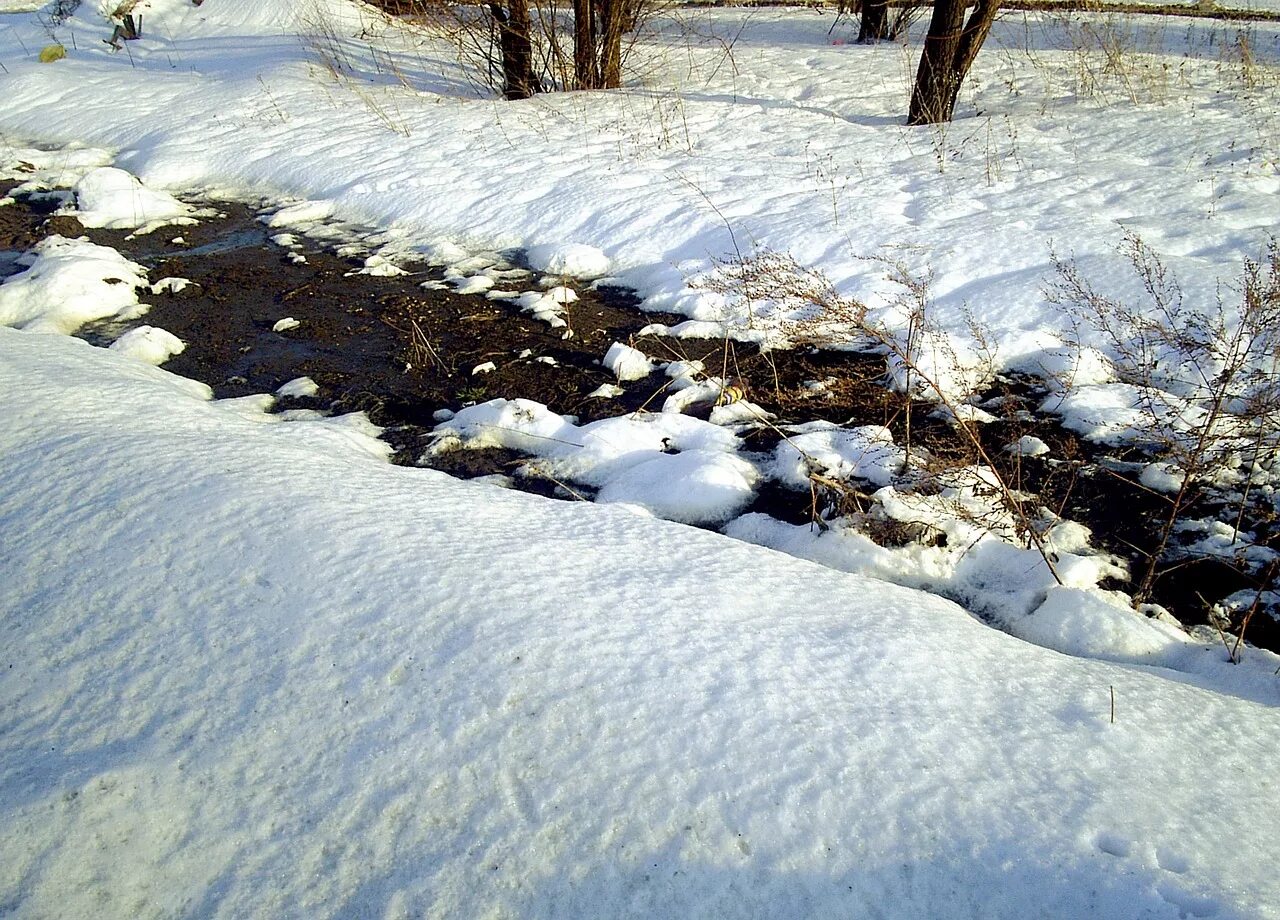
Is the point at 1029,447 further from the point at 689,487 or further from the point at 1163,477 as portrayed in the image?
the point at 689,487

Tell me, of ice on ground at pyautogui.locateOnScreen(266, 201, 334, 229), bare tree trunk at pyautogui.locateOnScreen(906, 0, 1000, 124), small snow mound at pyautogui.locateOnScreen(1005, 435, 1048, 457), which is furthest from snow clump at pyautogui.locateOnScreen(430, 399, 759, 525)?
bare tree trunk at pyautogui.locateOnScreen(906, 0, 1000, 124)

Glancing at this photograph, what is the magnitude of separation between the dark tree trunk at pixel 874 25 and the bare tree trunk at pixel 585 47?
402cm

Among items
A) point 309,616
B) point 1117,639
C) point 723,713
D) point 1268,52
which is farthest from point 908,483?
point 1268,52

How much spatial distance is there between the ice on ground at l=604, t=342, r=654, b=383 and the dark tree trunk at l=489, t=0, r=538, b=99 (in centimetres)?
494

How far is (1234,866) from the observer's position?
129 centimetres

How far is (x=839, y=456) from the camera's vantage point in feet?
9.93

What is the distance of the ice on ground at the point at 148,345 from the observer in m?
3.82

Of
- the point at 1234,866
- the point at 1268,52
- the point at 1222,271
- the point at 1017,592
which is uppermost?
the point at 1268,52

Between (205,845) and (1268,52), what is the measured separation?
10.4 m

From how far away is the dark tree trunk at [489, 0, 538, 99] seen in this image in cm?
725

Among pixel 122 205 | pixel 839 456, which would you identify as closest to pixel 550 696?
pixel 839 456

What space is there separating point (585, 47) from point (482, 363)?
513 centimetres

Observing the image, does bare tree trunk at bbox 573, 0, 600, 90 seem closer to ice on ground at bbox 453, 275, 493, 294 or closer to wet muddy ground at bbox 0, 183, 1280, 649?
wet muddy ground at bbox 0, 183, 1280, 649

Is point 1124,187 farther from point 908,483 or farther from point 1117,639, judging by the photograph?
point 1117,639
